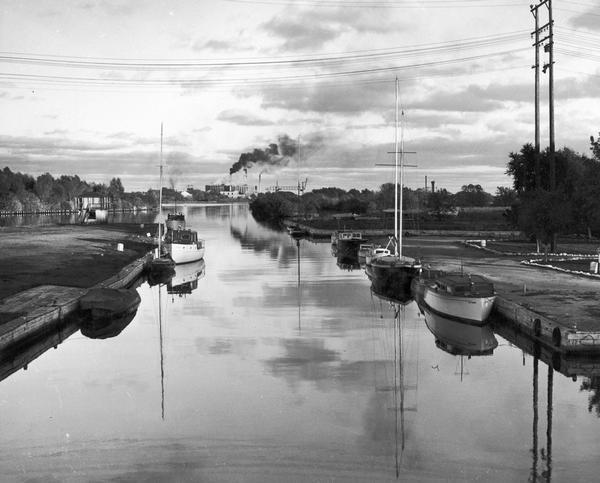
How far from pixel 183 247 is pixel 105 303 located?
3274 cm

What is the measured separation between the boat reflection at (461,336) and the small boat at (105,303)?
18148 millimetres

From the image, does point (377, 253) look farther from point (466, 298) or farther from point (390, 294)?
point (466, 298)

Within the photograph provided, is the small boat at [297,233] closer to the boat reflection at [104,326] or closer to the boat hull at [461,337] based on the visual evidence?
the boat reflection at [104,326]

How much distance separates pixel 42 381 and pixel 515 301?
2526 cm

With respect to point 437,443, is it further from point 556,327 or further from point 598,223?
point 598,223

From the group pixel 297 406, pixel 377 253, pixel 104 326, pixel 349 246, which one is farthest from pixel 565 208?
pixel 297 406

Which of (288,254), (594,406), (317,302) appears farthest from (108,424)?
(288,254)

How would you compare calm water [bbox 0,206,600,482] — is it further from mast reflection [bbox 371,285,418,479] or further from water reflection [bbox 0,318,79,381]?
water reflection [bbox 0,318,79,381]

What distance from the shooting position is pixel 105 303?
40.1 m

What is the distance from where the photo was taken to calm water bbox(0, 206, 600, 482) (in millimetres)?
18656

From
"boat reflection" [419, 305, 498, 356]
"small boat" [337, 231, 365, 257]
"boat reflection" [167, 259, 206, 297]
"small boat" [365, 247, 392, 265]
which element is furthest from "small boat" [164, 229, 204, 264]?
"boat reflection" [419, 305, 498, 356]

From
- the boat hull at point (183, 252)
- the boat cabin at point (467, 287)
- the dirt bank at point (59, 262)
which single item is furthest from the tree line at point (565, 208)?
the dirt bank at point (59, 262)

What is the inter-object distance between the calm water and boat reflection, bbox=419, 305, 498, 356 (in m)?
0.17

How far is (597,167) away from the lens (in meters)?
50.1
